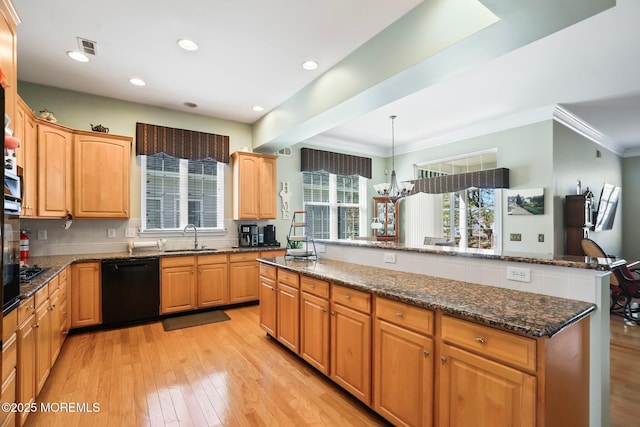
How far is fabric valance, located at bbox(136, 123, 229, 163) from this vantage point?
434cm

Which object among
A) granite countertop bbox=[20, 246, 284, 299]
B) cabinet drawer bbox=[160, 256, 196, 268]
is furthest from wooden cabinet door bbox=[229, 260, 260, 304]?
cabinet drawer bbox=[160, 256, 196, 268]

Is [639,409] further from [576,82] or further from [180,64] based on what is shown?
[180,64]

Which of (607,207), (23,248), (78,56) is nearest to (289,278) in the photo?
(23,248)

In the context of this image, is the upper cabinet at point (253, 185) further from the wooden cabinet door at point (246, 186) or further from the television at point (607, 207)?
the television at point (607, 207)

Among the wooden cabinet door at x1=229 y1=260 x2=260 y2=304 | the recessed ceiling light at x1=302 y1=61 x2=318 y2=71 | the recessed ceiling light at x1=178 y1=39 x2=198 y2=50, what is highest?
the recessed ceiling light at x1=178 y1=39 x2=198 y2=50

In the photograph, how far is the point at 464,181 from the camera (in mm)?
5363

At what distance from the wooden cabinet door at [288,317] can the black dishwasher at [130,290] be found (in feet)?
6.32

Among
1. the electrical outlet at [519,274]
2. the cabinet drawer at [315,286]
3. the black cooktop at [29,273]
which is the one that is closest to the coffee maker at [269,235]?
Answer: the cabinet drawer at [315,286]

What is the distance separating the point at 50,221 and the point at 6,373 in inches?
110

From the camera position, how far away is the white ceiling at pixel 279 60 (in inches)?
96.9

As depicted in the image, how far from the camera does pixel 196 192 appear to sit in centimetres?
487

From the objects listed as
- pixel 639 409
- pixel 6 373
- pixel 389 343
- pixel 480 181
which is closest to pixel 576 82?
pixel 480 181

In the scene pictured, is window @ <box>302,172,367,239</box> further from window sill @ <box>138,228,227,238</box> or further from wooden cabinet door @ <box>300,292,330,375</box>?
wooden cabinet door @ <box>300,292,330,375</box>

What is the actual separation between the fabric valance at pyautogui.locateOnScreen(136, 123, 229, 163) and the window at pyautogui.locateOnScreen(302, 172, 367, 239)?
5.49 ft
